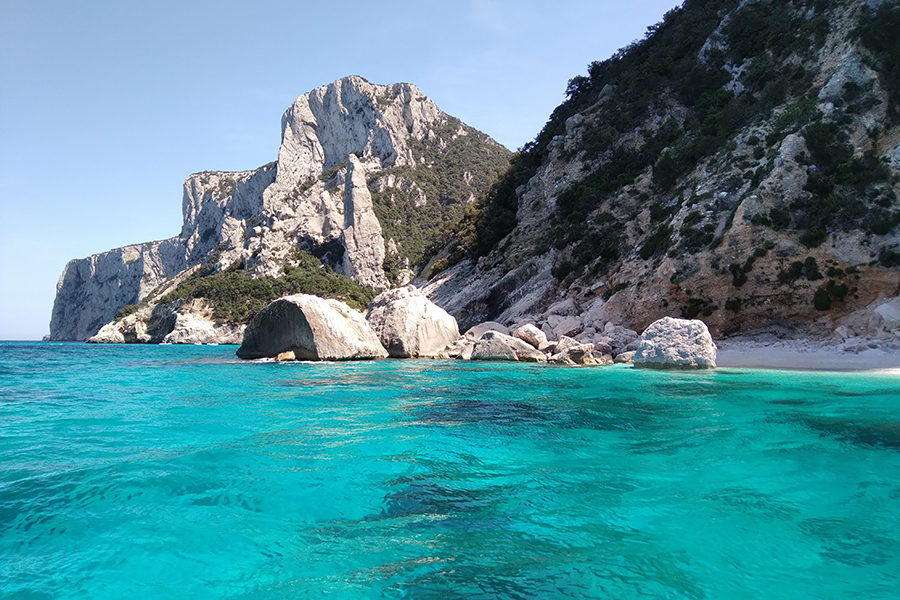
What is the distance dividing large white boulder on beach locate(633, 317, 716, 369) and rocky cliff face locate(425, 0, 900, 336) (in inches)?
233

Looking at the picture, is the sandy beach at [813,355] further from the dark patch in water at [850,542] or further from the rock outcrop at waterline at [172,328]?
the rock outcrop at waterline at [172,328]

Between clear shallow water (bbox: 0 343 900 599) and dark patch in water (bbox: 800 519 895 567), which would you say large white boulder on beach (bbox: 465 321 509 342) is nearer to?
clear shallow water (bbox: 0 343 900 599)

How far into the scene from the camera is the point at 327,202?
99.0 metres

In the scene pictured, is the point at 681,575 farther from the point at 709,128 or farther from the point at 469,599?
the point at 709,128

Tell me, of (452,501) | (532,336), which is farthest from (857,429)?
(532,336)

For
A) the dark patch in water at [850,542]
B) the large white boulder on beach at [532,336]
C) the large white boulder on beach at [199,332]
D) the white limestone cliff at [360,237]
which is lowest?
the dark patch in water at [850,542]

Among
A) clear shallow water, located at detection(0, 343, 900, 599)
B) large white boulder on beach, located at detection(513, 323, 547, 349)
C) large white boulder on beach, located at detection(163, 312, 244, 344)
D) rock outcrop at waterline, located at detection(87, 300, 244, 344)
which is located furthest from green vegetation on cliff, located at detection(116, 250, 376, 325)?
clear shallow water, located at detection(0, 343, 900, 599)

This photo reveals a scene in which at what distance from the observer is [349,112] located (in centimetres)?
11588

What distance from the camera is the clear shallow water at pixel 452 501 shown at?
3.88 meters

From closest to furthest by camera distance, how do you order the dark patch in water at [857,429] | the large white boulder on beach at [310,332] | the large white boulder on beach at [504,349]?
the dark patch in water at [857,429] → the large white boulder on beach at [310,332] → the large white boulder on beach at [504,349]

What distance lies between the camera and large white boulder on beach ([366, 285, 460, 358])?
2916 centimetres

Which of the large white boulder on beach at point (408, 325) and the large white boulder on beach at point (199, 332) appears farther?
the large white boulder on beach at point (199, 332)

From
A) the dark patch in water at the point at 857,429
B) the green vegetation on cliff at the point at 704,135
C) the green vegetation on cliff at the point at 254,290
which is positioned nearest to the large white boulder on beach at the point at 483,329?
the green vegetation on cliff at the point at 704,135

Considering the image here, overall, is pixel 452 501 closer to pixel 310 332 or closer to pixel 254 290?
pixel 310 332
